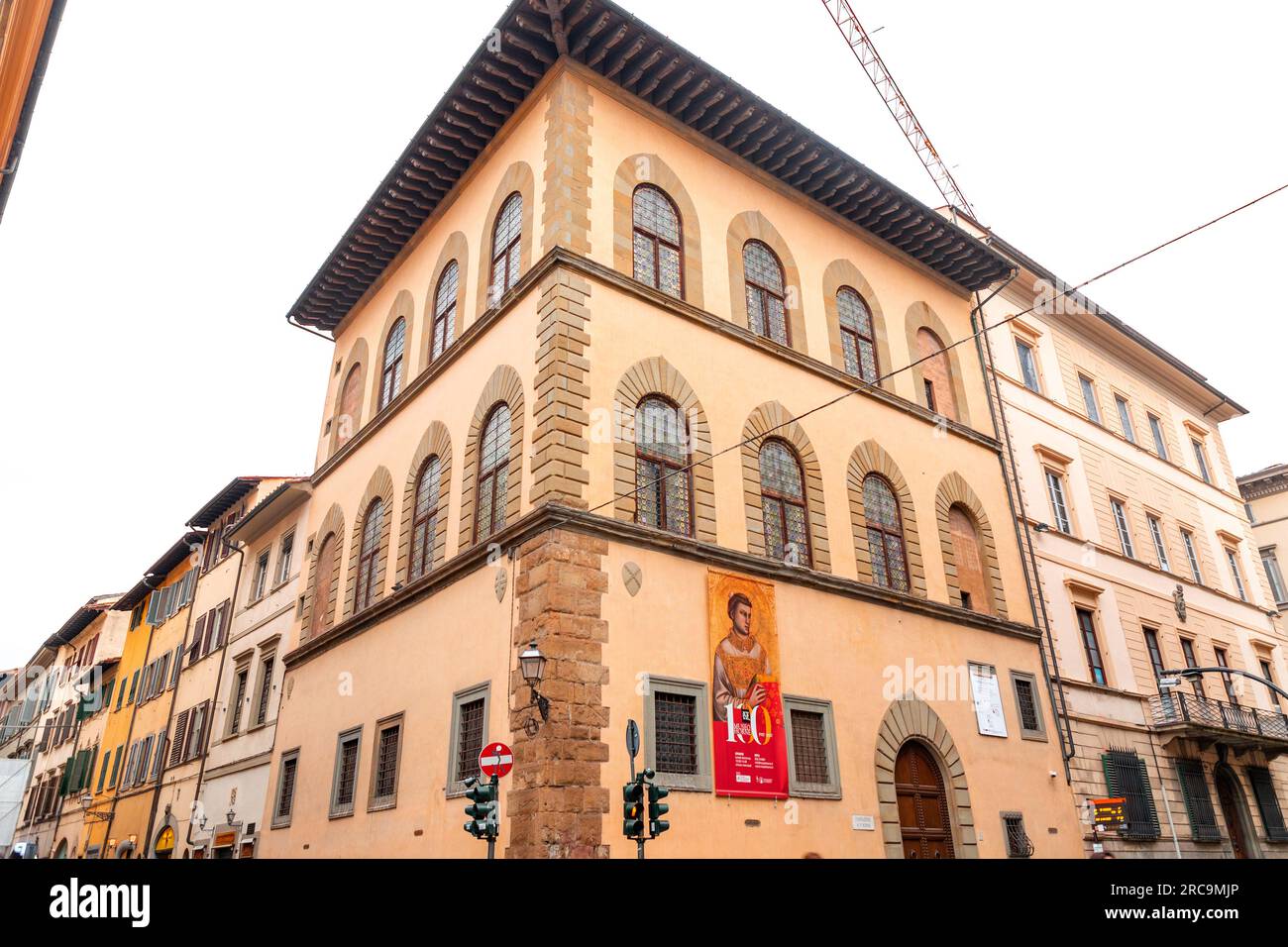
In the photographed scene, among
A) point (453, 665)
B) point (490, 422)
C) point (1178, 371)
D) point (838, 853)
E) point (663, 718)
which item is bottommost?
point (838, 853)

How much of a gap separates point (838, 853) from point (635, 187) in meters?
12.3

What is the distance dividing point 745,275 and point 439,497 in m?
7.59

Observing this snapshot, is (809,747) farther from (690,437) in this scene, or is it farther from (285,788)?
(285,788)

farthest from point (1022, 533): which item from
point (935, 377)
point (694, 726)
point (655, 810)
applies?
point (655, 810)

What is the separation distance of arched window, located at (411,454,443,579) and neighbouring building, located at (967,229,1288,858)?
13.6m

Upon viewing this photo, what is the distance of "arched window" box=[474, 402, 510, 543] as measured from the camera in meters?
15.6

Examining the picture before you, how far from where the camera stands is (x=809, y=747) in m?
14.9

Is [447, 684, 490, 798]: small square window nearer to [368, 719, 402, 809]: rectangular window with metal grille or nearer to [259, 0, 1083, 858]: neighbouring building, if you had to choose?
[259, 0, 1083, 858]: neighbouring building

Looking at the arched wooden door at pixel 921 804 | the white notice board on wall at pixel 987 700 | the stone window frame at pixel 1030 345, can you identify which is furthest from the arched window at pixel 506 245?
the stone window frame at pixel 1030 345

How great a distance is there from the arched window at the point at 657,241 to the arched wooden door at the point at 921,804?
31.0 ft

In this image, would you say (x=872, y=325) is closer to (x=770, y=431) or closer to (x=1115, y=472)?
(x=770, y=431)

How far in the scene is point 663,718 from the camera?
1345 cm

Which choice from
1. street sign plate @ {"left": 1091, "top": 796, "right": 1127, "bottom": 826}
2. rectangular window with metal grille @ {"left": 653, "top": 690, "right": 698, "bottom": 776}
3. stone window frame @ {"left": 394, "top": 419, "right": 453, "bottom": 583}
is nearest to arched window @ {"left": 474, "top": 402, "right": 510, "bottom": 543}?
stone window frame @ {"left": 394, "top": 419, "right": 453, "bottom": 583}
